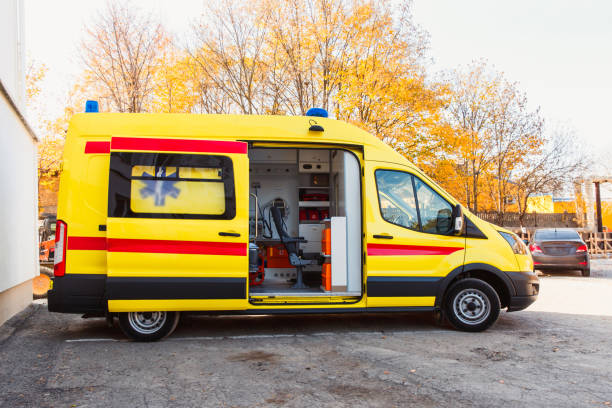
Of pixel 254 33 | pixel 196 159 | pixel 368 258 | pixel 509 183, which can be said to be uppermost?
pixel 254 33

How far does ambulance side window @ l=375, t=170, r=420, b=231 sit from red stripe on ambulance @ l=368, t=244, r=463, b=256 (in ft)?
0.86

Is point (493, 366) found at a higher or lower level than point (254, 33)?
lower

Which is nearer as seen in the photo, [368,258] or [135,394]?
[135,394]

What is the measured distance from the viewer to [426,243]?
6.93 meters

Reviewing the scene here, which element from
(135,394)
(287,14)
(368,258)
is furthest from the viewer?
(287,14)

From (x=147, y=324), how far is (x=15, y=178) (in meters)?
4.23

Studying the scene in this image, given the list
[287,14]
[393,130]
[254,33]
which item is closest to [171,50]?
[254,33]

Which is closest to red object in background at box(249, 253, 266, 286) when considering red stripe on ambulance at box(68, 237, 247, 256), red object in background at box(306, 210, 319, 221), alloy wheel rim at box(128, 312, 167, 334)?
red object in background at box(306, 210, 319, 221)

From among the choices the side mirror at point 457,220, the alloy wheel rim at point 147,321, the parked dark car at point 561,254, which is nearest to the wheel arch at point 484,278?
the side mirror at point 457,220

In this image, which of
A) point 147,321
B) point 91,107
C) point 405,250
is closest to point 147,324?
point 147,321

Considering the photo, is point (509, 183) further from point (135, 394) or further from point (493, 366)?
point (135, 394)

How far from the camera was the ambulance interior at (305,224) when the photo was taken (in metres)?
7.04

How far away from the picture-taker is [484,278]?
7227 mm

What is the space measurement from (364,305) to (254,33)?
12423mm
